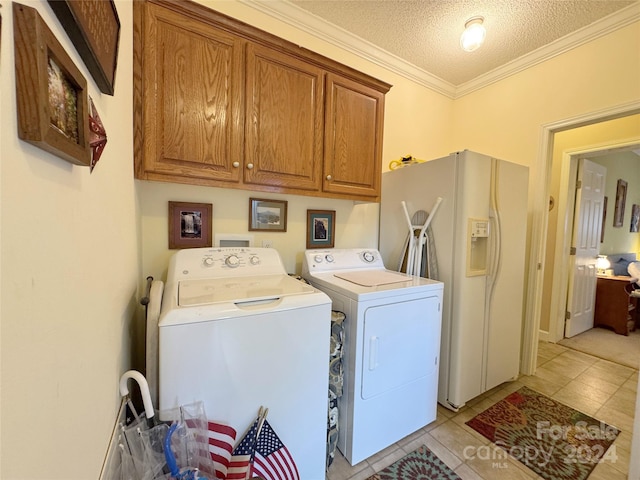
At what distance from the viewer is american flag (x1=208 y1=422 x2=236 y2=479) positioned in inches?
38.7

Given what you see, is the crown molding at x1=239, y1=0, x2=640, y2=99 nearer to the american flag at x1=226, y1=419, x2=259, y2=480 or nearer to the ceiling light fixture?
the ceiling light fixture

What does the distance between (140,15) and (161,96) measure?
347 mm

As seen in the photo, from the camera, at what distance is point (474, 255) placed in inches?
76.0

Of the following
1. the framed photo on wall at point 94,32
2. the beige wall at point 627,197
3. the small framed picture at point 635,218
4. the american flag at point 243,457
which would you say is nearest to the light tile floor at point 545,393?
the american flag at point 243,457

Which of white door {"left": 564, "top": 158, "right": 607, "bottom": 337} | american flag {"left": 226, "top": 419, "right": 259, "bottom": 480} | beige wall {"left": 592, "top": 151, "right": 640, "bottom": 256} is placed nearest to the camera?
american flag {"left": 226, "top": 419, "right": 259, "bottom": 480}

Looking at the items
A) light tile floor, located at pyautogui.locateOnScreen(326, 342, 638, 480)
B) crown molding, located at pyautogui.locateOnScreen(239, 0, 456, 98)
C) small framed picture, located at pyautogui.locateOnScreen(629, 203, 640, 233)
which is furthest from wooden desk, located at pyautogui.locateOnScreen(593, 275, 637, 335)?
crown molding, located at pyautogui.locateOnScreen(239, 0, 456, 98)

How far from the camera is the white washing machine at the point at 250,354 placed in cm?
96

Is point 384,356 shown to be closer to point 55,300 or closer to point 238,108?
point 55,300

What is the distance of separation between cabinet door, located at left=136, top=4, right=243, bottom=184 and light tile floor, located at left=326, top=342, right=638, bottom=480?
1.80m

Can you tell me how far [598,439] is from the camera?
1.62 m

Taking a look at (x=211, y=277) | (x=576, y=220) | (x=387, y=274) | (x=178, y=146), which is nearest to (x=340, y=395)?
(x=387, y=274)

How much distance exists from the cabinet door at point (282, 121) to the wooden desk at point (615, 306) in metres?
4.28

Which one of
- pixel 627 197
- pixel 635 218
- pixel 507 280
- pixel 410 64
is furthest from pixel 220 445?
pixel 635 218

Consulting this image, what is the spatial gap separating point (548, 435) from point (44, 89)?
2702 millimetres
